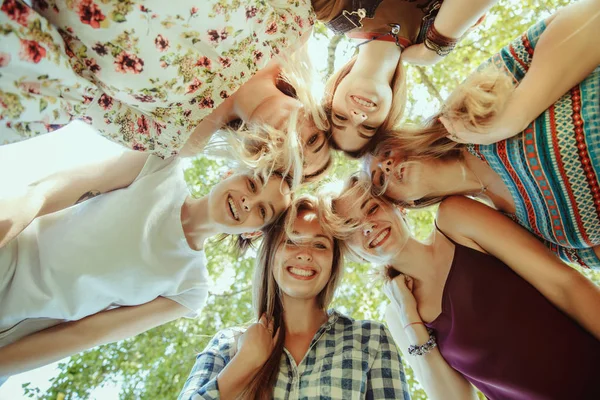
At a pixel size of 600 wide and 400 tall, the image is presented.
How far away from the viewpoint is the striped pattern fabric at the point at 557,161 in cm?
162

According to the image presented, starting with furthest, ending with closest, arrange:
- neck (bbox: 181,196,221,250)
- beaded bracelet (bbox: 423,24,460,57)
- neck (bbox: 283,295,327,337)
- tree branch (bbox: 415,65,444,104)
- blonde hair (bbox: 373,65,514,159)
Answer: tree branch (bbox: 415,65,444,104)
neck (bbox: 283,295,327,337)
neck (bbox: 181,196,221,250)
beaded bracelet (bbox: 423,24,460,57)
blonde hair (bbox: 373,65,514,159)

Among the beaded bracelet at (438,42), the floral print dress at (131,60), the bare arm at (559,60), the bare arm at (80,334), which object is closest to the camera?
the floral print dress at (131,60)

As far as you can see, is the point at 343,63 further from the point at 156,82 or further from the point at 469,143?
the point at 156,82

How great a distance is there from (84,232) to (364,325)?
5.05ft

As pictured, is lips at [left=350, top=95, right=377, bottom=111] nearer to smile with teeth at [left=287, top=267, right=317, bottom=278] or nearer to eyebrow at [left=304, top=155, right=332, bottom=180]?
eyebrow at [left=304, top=155, right=332, bottom=180]

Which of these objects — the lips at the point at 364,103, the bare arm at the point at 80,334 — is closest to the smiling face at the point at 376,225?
the lips at the point at 364,103

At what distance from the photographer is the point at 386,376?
84.4 inches

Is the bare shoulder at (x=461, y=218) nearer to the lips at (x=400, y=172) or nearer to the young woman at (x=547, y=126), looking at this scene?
the young woman at (x=547, y=126)

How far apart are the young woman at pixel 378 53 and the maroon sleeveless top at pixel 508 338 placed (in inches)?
32.9

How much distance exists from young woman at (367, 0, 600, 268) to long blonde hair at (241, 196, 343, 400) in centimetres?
83

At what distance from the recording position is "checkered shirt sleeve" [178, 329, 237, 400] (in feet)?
6.68

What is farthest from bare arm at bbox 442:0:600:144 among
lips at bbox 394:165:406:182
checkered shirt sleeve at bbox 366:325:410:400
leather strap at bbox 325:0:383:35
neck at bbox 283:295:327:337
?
neck at bbox 283:295:327:337

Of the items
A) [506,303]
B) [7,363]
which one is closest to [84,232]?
[7,363]

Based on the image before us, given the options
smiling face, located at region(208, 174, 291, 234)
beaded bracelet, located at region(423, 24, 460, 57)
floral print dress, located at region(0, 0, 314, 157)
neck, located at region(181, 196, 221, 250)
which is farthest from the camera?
neck, located at region(181, 196, 221, 250)
